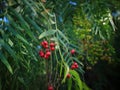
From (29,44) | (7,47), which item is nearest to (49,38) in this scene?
(29,44)

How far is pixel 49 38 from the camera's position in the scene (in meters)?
1.31

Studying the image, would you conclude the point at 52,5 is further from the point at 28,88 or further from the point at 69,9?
the point at 28,88

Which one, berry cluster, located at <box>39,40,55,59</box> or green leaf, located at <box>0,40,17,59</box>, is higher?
green leaf, located at <box>0,40,17,59</box>

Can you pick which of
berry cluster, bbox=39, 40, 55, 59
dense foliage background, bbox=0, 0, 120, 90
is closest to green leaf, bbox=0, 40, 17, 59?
dense foliage background, bbox=0, 0, 120, 90

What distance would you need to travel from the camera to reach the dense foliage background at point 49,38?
1.23 metres

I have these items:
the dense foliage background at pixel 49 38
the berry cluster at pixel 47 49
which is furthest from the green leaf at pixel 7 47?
the berry cluster at pixel 47 49

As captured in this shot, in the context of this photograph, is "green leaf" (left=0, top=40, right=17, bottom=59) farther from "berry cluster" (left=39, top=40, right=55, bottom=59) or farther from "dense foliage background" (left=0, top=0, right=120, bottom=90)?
"berry cluster" (left=39, top=40, right=55, bottom=59)

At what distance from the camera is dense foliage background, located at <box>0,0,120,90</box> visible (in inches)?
48.4

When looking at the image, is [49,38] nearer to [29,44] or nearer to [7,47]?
[29,44]

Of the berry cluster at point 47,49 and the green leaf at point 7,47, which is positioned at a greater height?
the green leaf at point 7,47

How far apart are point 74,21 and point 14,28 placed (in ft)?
1.54

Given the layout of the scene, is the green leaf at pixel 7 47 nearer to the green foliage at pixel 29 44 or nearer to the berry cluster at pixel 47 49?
the green foliage at pixel 29 44

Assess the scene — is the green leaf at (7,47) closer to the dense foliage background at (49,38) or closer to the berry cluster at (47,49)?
the dense foliage background at (49,38)

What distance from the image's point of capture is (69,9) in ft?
5.59
